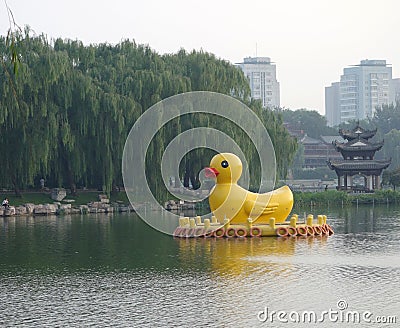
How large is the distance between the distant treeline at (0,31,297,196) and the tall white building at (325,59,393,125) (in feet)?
431

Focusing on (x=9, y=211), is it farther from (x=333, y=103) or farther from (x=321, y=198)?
(x=333, y=103)

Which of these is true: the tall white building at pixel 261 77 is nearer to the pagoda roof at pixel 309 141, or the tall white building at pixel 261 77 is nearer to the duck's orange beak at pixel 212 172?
the pagoda roof at pixel 309 141

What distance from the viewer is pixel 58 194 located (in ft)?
109

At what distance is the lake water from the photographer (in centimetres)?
1162

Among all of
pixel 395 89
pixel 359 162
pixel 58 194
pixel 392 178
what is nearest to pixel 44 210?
pixel 58 194

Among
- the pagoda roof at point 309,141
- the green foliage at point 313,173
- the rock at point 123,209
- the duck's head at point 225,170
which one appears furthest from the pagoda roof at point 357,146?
the pagoda roof at point 309,141

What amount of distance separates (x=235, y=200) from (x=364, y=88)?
489 ft

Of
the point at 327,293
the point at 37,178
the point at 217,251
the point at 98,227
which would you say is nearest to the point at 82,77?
the point at 37,178

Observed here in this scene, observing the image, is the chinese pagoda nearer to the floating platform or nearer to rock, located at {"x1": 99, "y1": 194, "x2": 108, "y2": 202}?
rock, located at {"x1": 99, "y1": 194, "x2": 108, "y2": 202}

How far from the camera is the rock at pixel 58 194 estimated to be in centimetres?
3312

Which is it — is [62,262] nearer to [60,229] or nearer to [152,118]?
[60,229]

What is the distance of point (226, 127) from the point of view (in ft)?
112

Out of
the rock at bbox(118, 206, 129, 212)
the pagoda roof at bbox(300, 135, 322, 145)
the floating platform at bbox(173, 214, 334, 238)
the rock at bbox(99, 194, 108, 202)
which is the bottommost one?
the floating platform at bbox(173, 214, 334, 238)

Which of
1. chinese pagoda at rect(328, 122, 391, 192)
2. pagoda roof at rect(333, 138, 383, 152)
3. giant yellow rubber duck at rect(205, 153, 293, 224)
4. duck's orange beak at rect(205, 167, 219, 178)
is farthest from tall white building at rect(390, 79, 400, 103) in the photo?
duck's orange beak at rect(205, 167, 219, 178)
